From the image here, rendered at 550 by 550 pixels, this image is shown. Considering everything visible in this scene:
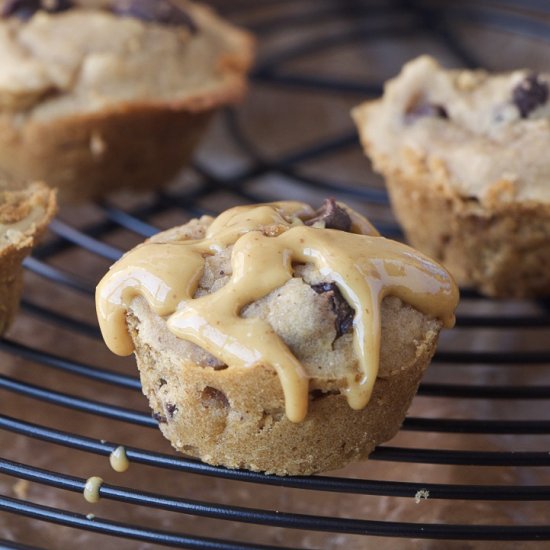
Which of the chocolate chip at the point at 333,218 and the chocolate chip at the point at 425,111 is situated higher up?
the chocolate chip at the point at 333,218

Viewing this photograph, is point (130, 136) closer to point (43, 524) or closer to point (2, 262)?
point (2, 262)

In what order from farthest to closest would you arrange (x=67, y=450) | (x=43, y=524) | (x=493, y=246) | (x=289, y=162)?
(x=289, y=162) → (x=493, y=246) → (x=67, y=450) → (x=43, y=524)

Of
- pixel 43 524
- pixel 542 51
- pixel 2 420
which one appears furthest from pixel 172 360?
pixel 542 51

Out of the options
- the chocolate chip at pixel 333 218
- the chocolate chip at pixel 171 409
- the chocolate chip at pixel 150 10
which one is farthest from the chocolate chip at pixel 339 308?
the chocolate chip at pixel 150 10

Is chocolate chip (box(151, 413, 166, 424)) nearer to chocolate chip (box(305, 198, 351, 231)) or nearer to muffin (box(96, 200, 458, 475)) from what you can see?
muffin (box(96, 200, 458, 475))

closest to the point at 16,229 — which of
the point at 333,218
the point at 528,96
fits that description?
the point at 333,218

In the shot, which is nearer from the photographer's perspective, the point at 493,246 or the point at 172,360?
the point at 172,360

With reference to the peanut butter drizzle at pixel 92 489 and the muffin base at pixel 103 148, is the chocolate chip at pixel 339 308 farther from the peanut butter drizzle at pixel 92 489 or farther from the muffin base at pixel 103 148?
the muffin base at pixel 103 148
